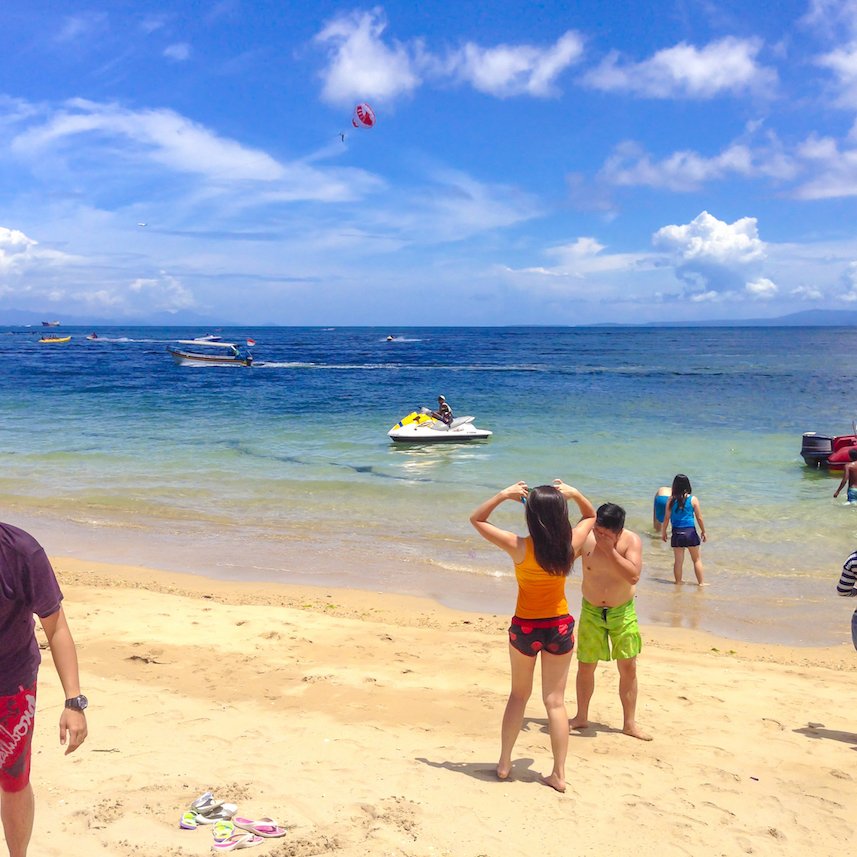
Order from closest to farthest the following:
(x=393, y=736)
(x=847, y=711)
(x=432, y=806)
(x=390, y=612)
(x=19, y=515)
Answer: (x=432, y=806), (x=393, y=736), (x=847, y=711), (x=390, y=612), (x=19, y=515)

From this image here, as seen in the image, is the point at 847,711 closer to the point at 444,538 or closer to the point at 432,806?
the point at 432,806

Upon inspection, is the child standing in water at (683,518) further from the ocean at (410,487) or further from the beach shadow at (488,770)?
the beach shadow at (488,770)

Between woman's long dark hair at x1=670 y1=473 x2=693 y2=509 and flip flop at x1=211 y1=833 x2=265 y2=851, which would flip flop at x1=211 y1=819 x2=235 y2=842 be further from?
woman's long dark hair at x1=670 y1=473 x2=693 y2=509

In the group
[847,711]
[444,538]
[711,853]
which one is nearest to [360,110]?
[444,538]

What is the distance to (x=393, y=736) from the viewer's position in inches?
190

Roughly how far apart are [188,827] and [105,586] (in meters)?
5.38

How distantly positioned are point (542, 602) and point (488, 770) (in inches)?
44.4

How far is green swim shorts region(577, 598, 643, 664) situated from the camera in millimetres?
4805

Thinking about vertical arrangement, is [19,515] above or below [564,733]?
below

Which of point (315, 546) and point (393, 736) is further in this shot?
point (315, 546)

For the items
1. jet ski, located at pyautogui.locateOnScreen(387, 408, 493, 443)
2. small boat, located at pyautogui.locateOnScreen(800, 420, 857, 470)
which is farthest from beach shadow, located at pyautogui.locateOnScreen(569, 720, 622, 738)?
jet ski, located at pyautogui.locateOnScreen(387, 408, 493, 443)

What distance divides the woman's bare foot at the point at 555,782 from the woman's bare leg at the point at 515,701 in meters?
0.22

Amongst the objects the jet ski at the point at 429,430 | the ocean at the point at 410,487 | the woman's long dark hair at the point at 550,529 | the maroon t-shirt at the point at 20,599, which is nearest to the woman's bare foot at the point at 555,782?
the woman's long dark hair at the point at 550,529

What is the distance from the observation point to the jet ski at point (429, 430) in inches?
771
